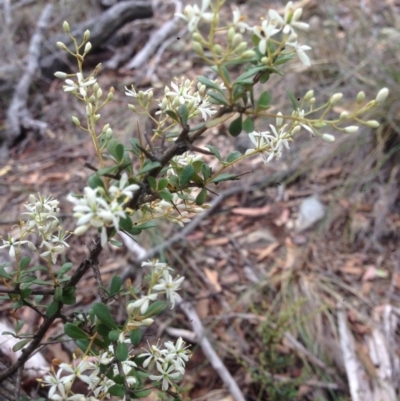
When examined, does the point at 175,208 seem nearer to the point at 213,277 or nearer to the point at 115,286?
the point at 115,286

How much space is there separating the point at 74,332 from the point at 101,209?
0.69 feet

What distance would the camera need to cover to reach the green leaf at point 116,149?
1.67 ft

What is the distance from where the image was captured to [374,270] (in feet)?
5.31

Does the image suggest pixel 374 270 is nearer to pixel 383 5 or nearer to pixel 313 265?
pixel 313 265

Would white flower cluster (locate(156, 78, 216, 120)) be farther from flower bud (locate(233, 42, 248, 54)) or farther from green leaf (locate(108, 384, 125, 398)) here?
green leaf (locate(108, 384, 125, 398))

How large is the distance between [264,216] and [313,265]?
0.35m

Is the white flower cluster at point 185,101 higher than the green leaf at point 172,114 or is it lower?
lower

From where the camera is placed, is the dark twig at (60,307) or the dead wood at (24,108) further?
the dead wood at (24,108)

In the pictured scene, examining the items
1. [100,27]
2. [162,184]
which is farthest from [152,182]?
[100,27]

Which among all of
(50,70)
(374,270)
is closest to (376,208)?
(374,270)

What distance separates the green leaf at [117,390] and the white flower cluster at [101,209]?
0.21m

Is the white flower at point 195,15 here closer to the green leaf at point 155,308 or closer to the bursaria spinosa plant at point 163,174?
the bursaria spinosa plant at point 163,174

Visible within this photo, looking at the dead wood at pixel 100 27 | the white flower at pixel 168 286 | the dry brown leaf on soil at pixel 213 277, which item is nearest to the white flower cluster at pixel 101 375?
the white flower at pixel 168 286

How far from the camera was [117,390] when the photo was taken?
0.55 metres
